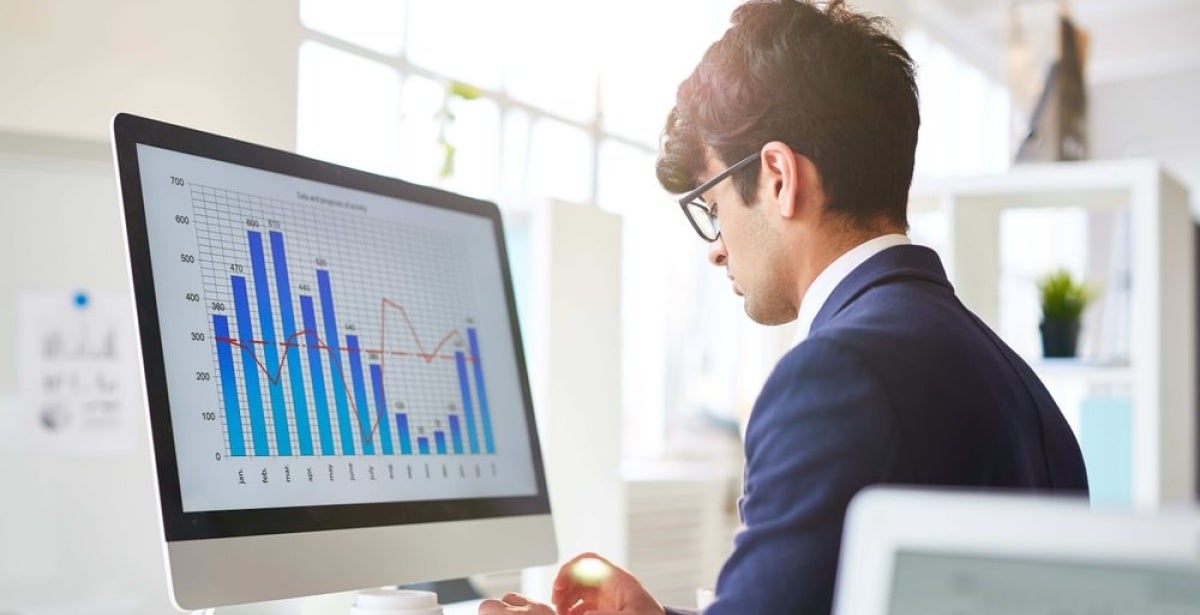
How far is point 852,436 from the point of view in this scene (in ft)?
3.02

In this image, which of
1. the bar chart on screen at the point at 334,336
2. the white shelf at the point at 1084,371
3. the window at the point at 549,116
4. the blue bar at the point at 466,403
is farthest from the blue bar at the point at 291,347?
the white shelf at the point at 1084,371

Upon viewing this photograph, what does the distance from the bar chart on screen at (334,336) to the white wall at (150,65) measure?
166 centimetres

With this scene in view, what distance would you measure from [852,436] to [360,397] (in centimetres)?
54

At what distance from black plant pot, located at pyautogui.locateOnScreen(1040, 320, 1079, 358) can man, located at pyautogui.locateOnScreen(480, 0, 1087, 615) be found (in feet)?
8.04

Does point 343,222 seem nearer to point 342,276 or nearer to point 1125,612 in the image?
point 342,276

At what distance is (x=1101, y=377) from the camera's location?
336 centimetres

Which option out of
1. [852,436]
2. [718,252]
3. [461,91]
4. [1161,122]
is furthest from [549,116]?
[1161,122]

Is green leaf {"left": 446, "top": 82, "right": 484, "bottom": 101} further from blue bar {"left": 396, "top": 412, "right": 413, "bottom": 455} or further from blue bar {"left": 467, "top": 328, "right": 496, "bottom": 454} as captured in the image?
blue bar {"left": 396, "top": 412, "right": 413, "bottom": 455}

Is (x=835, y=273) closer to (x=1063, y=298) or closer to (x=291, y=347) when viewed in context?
(x=291, y=347)

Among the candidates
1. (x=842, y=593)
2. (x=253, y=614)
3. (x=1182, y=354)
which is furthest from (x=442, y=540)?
(x=1182, y=354)

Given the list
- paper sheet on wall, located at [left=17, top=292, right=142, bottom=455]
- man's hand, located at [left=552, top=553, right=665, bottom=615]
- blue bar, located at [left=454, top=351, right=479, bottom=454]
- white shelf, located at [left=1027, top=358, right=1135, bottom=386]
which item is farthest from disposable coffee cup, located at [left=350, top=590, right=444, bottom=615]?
white shelf, located at [left=1027, top=358, right=1135, bottom=386]

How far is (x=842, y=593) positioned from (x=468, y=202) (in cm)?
107

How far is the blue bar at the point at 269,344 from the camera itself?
1.15m

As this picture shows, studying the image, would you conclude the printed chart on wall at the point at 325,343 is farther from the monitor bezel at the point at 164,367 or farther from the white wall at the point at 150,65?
the white wall at the point at 150,65
